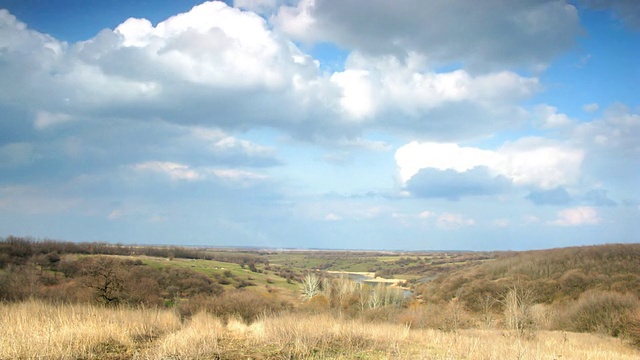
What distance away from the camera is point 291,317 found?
1831 centimetres

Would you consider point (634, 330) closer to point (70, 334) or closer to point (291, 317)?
point (291, 317)

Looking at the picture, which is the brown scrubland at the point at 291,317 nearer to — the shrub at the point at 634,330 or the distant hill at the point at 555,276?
the shrub at the point at 634,330

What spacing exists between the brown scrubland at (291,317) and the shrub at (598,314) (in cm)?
12

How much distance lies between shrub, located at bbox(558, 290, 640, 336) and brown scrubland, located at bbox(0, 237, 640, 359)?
0.12 meters

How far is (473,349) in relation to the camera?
1222 cm

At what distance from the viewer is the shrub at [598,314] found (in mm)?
36787

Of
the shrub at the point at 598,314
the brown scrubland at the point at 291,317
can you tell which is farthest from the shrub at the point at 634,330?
the shrub at the point at 598,314

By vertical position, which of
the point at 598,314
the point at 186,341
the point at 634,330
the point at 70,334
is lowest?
the point at 598,314

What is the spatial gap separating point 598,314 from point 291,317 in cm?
3729

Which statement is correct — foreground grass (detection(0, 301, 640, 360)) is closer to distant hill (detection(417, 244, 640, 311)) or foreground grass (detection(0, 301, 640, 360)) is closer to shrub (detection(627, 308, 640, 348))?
shrub (detection(627, 308, 640, 348))

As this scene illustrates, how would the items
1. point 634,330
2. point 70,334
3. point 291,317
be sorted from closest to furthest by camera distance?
point 70,334, point 291,317, point 634,330

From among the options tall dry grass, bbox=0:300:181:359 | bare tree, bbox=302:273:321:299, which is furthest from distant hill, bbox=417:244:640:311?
tall dry grass, bbox=0:300:181:359

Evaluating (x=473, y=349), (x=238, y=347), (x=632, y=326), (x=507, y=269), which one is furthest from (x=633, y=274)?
(x=238, y=347)

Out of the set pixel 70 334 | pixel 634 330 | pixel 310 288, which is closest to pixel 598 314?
pixel 634 330
